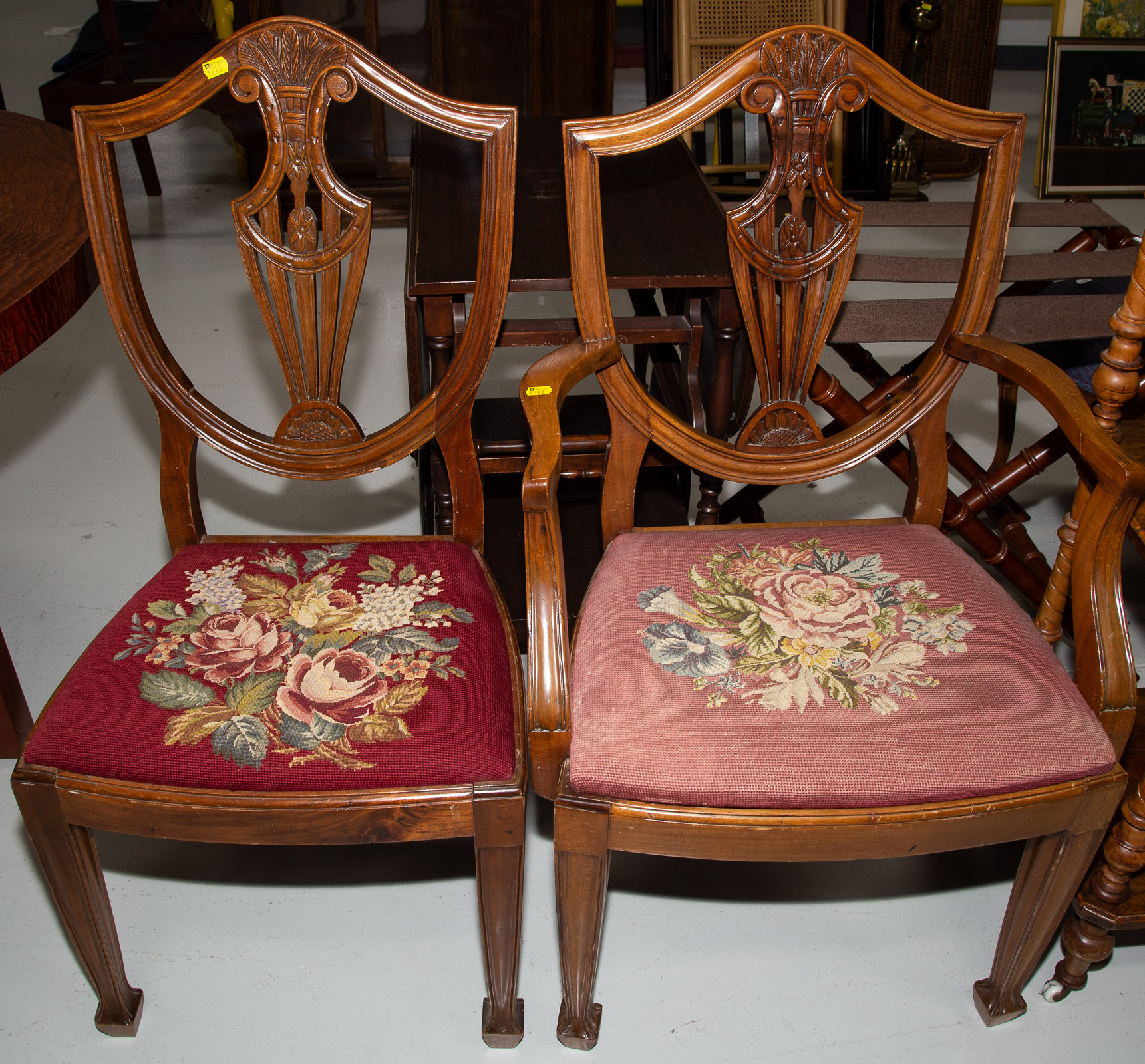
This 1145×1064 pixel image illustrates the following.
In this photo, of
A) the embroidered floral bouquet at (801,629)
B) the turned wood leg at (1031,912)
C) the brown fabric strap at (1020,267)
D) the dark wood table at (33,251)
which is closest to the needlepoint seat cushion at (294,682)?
the embroidered floral bouquet at (801,629)

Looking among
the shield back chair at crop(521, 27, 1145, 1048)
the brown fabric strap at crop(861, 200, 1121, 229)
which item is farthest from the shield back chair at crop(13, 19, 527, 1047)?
the brown fabric strap at crop(861, 200, 1121, 229)

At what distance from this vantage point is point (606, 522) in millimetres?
1551

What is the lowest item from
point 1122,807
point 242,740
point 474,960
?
point 474,960

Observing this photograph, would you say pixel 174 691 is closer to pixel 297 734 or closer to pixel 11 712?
pixel 297 734

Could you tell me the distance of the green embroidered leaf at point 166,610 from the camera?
54.4 inches

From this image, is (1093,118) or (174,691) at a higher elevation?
(1093,118)

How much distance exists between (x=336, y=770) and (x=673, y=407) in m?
1.32

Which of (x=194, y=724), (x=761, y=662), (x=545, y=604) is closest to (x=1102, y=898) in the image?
(x=761, y=662)

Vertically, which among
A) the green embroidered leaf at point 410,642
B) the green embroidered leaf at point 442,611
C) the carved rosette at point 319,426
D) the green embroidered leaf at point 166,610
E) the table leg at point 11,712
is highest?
the carved rosette at point 319,426

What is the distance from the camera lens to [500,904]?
1.30 meters

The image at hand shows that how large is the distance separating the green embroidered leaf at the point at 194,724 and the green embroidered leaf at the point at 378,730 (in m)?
0.15

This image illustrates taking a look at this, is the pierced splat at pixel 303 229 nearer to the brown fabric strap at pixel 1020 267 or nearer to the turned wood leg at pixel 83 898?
the turned wood leg at pixel 83 898

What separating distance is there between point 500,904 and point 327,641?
1.30ft

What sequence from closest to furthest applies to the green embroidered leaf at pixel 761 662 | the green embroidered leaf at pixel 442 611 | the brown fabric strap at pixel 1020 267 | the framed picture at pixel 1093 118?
the green embroidered leaf at pixel 761 662, the green embroidered leaf at pixel 442 611, the brown fabric strap at pixel 1020 267, the framed picture at pixel 1093 118
